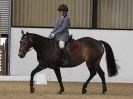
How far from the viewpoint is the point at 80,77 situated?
19453 mm

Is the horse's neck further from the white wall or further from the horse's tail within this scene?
the white wall

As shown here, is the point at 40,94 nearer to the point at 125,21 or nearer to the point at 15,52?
the point at 15,52

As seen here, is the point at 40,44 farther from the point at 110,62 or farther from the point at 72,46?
the point at 110,62

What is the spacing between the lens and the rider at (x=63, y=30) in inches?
540

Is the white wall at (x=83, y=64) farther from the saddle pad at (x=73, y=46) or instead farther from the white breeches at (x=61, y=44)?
the white breeches at (x=61, y=44)

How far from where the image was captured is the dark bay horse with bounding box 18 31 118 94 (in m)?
13.7

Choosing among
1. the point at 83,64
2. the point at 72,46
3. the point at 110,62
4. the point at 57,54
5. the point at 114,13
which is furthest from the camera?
the point at 114,13

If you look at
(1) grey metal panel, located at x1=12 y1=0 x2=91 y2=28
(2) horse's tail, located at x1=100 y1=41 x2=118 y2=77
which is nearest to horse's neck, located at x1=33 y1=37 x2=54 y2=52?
(2) horse's tail, located at x1=100 y1=41 x2=118 y2=77

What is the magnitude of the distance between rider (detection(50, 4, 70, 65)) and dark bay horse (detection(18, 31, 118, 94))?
12 centimetres

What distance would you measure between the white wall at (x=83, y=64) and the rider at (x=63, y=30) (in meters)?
5.43

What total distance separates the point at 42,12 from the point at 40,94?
7.14 m

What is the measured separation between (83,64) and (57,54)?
5735 mm

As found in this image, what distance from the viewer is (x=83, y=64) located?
19578mm

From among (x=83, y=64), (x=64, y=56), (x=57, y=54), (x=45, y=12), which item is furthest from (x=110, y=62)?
(x=45, y=12)
